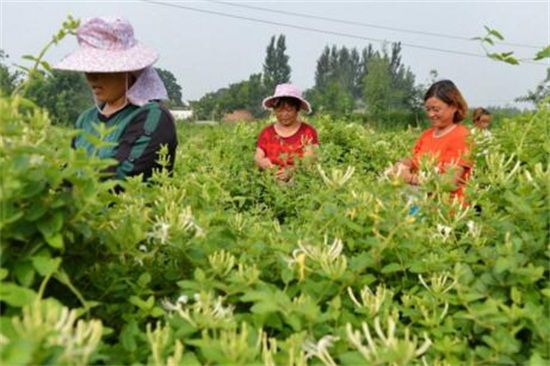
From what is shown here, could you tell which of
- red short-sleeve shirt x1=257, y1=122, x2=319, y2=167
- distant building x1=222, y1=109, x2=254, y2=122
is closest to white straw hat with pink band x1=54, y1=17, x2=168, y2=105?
red short-sleeve shirt x1=257, y1=122, x2=319, y2=167

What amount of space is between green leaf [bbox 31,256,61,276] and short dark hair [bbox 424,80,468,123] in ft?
10.7

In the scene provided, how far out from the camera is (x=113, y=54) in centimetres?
265

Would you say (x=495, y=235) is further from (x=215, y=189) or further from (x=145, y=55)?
(x=145, y=55)

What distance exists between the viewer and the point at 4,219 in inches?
45.6

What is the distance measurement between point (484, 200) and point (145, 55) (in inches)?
55.7

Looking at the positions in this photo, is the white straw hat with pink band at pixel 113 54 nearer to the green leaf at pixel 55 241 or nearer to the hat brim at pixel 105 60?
the hat brim at pixel 105 60

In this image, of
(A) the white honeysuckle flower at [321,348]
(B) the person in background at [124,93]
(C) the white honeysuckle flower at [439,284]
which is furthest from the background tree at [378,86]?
(A) the white honeysuckle flower at [321,348]

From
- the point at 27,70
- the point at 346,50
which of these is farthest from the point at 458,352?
the point at 346,50

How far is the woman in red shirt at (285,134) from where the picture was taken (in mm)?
4898

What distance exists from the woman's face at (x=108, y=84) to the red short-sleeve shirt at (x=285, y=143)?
6.78 ft

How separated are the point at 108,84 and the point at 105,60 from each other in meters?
0.14

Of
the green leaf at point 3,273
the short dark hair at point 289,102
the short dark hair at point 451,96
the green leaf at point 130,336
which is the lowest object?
the green leaf at point 130,336

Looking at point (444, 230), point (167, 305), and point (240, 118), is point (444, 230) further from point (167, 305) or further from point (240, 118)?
point (240, 118)

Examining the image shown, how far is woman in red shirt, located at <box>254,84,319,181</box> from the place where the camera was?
4898 millimetres
